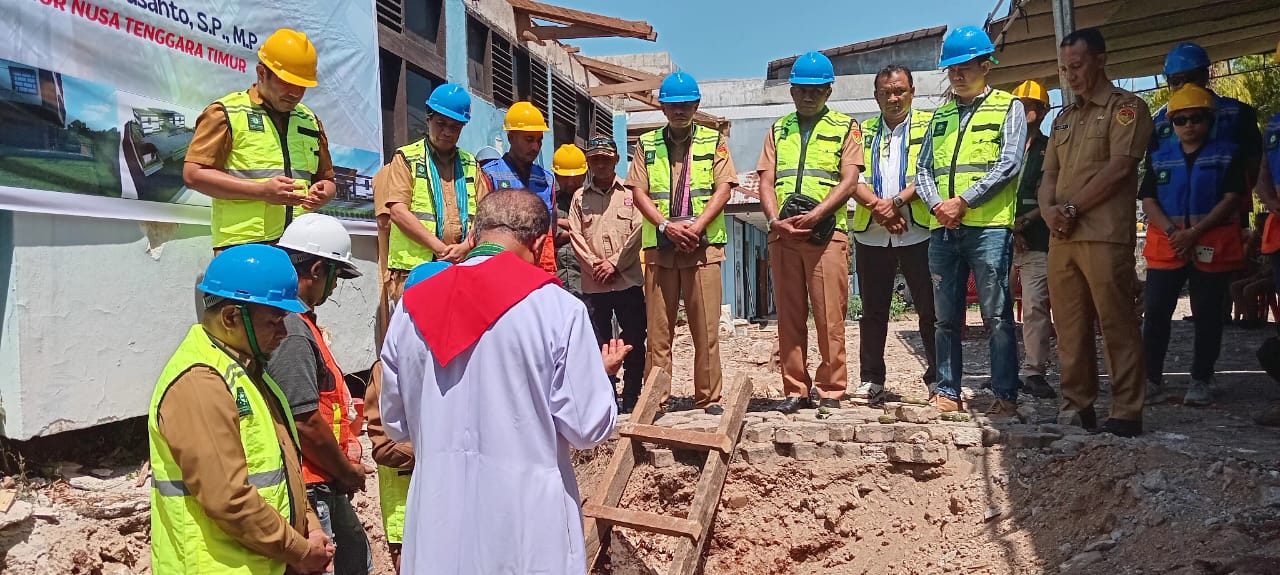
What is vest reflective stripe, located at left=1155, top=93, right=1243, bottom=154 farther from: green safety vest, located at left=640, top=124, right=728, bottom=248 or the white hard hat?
the white hard hat

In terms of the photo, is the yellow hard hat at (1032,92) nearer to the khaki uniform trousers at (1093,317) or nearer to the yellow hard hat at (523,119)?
the khaki uniform trousers at (1093,317)

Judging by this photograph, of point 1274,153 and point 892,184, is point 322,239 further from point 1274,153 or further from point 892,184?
point 1274,153

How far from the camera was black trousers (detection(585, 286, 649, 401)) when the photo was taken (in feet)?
19.2

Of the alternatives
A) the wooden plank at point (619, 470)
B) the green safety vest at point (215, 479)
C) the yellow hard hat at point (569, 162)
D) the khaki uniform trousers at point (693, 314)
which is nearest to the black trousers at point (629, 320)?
the khaki uniform trousers at point (693, 314)

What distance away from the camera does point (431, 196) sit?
5113 mm

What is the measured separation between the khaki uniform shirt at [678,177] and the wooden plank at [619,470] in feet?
2.26

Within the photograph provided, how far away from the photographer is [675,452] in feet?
17.1

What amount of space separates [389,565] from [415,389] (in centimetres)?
270

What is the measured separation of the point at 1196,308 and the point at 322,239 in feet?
16.1

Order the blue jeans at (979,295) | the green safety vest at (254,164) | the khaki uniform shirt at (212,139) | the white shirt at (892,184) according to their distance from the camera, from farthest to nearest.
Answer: the white shirt at (892,184)
the blue jeans at (979,295)
the green safety vest at (254,164)
the khaki uniform shirt at (212,139)

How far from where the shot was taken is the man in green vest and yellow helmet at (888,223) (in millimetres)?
5465

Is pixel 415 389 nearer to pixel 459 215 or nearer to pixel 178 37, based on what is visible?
pixel 459 215

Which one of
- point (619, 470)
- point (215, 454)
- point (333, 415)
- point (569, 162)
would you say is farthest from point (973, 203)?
point (215, 454)

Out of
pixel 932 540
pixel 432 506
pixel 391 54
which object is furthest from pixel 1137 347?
pixel 391 54
